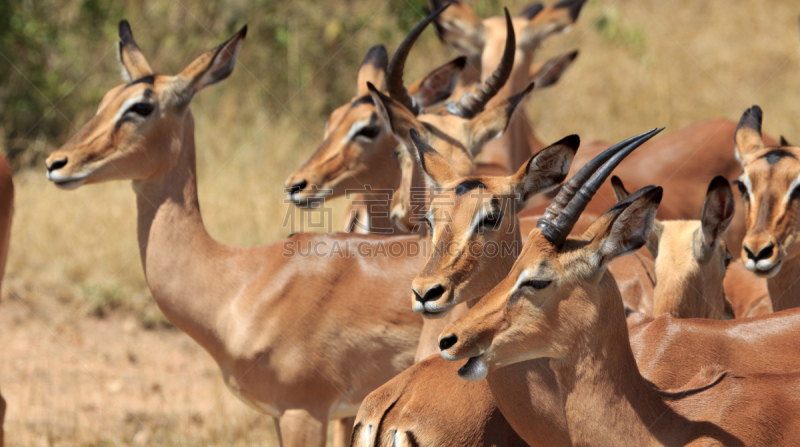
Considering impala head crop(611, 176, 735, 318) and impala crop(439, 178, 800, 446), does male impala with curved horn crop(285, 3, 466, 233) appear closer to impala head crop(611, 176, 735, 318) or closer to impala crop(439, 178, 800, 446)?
impala head crop(611, 176, 735, 318)

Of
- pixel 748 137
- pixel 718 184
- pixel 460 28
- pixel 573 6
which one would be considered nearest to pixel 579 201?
pixel 718 184

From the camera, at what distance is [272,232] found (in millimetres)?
7449

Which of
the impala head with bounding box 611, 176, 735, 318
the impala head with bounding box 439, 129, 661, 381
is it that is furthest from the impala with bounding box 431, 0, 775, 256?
the impala head with bounding box 439, 129, 661, 381

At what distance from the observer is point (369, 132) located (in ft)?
16.2

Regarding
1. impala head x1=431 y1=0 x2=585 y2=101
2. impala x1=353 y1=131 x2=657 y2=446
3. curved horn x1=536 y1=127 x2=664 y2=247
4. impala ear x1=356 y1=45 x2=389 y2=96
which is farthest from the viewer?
impala head x1=431 y1=0 x2=585 y2=101

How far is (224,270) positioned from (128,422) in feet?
5.35

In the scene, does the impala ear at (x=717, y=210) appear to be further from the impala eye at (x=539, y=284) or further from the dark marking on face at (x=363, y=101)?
the dark marking on face at (x=363, y=101)

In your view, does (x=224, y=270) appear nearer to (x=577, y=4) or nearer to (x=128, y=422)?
(x=128, y=422)

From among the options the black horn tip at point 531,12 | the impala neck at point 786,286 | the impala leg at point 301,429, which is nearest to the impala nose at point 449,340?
the impala leg at point 301,429

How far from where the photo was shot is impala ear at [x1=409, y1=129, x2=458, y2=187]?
3434mm

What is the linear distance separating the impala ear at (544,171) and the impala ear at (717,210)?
661mm

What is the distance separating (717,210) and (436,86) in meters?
2.50

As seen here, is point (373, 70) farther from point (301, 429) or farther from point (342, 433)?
point (301, 429)

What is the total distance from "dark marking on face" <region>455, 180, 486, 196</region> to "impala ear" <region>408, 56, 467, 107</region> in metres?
2.50
